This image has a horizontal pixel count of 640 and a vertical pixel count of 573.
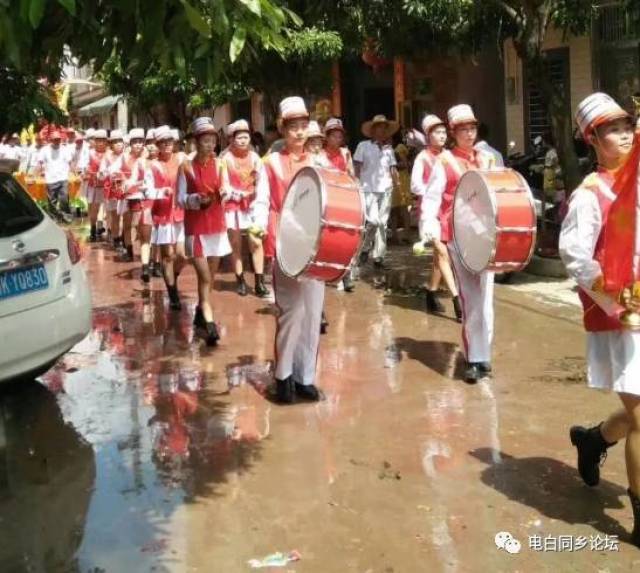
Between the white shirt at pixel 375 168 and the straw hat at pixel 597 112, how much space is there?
→ 8162 millimetres

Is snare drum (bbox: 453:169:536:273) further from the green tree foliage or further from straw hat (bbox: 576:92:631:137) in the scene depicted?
the green tree foliage

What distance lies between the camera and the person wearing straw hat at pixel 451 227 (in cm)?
676

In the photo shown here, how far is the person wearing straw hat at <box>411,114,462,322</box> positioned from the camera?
27.3 feet

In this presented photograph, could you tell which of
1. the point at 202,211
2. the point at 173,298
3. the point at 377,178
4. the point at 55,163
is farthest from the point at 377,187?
the point at 55,163

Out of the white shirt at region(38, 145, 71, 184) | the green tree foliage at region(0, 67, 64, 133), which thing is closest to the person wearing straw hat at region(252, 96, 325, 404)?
the green tree foliage at region(0, 67, 64, 133)

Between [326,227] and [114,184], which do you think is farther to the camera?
[114,184]

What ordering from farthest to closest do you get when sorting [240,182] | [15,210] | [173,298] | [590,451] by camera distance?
[173,298] < [240,182] < [15,210] < [590,451]

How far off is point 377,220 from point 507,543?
27.1 feet

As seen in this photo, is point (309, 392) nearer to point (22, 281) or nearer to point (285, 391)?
point (285, 391)

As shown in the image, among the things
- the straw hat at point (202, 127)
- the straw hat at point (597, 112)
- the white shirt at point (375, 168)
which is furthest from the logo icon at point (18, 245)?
the white shirt at point (375, 168)

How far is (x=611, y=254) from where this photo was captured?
401 centimetres

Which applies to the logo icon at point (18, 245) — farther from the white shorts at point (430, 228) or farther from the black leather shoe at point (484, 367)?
the black leather shoe at point (484, 367)

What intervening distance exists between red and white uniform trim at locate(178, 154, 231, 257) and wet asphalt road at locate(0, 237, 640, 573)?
0.80 metres

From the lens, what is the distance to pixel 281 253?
6059 mm
